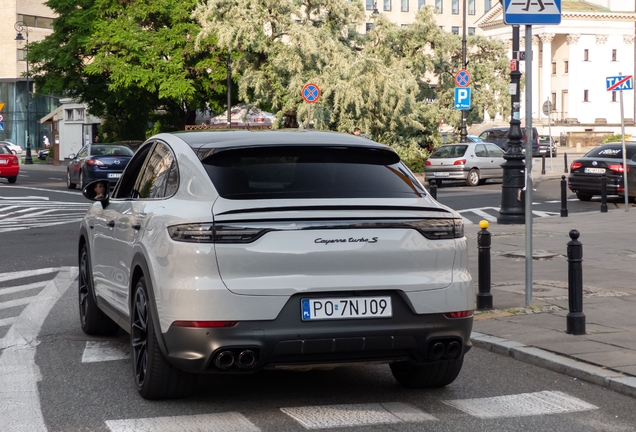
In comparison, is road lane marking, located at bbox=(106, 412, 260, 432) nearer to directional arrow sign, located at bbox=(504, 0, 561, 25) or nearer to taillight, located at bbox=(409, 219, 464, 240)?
taillight, located at bbox=(409, 219, 464, 240)

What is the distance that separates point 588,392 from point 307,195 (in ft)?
7.25

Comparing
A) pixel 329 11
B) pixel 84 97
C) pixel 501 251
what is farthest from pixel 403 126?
pixel 501 251

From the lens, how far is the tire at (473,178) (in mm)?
35469

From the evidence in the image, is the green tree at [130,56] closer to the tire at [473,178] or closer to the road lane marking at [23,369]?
the tire at [473,178]

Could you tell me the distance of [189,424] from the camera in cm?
563

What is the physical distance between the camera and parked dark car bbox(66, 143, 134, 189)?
31.9 m

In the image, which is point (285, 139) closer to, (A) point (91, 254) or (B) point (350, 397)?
(B) point (350, 397)

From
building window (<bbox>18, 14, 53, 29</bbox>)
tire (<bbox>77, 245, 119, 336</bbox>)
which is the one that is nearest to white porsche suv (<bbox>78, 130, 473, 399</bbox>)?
tire (<bbox>77, 245, 119, 336</bbox>)

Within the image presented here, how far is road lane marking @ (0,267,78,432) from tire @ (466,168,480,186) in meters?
25.5

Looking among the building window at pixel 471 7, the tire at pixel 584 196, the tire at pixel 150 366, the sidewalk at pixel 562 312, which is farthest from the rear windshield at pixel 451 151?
the building window at pixel 471 7

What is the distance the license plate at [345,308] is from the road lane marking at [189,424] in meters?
0.67

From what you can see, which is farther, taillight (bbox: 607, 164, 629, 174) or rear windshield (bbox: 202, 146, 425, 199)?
taillight (bbox: 607, 164, 629, 174)

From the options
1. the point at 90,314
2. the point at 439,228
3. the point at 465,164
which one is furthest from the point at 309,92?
the point at 439,228

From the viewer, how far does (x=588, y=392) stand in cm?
660
